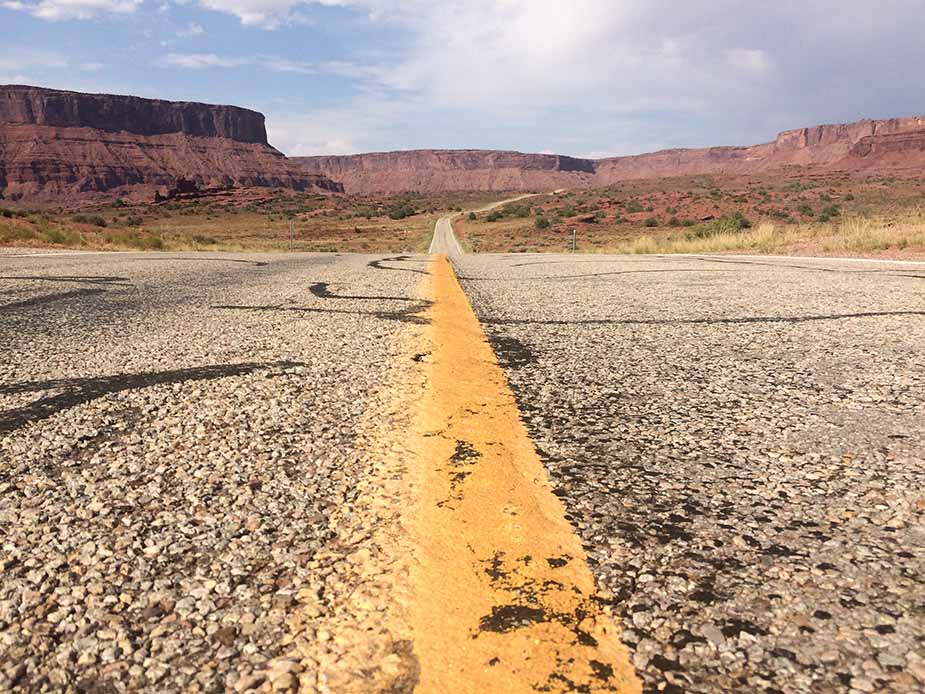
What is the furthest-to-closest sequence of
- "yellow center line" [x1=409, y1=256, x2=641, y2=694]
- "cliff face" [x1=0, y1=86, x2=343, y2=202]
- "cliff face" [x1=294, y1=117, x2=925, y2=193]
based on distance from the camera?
1. "cliff face" [x1=0, y1=86, x2=343, y2=202]
2. "cliff face" [x1=294, y1=117, x2=925, y2=193]
3. "yellow center line" [x1=409, y1=256, x2=641, y2=694]

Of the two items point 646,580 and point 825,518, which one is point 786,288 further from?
point 646,580

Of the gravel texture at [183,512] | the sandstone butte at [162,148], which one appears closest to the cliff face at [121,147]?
the sandstone butte at [162,148]

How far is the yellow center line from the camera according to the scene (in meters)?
1.10

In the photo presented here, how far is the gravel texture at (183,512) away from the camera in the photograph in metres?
1.15

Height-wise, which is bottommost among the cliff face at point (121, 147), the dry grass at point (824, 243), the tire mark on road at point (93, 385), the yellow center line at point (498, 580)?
the yellow center line at point (498, 580)

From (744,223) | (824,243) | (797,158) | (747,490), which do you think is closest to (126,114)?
(744,223)

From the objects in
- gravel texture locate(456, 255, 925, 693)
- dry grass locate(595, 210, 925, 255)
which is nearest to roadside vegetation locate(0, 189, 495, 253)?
dry grass locate(595, 210, 925, 255)

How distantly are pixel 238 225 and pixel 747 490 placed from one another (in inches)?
2772

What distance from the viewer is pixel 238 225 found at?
66500mm

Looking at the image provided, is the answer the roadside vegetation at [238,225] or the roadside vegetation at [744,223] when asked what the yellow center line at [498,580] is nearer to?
the roadside vegetation at [744,223]

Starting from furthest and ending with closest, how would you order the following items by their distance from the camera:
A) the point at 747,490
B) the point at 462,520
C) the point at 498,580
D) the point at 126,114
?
the point at 126,114 → the point at 747,490 → the point at 462,520 → the point at 498,580

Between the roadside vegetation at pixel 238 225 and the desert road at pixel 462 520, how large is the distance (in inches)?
839

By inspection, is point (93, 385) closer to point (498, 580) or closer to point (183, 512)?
point (183, 512)

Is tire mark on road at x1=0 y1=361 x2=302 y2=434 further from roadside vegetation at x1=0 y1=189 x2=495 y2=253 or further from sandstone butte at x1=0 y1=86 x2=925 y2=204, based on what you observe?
sandstone butte at x1=0 y1=86 x2=925 y2=204
